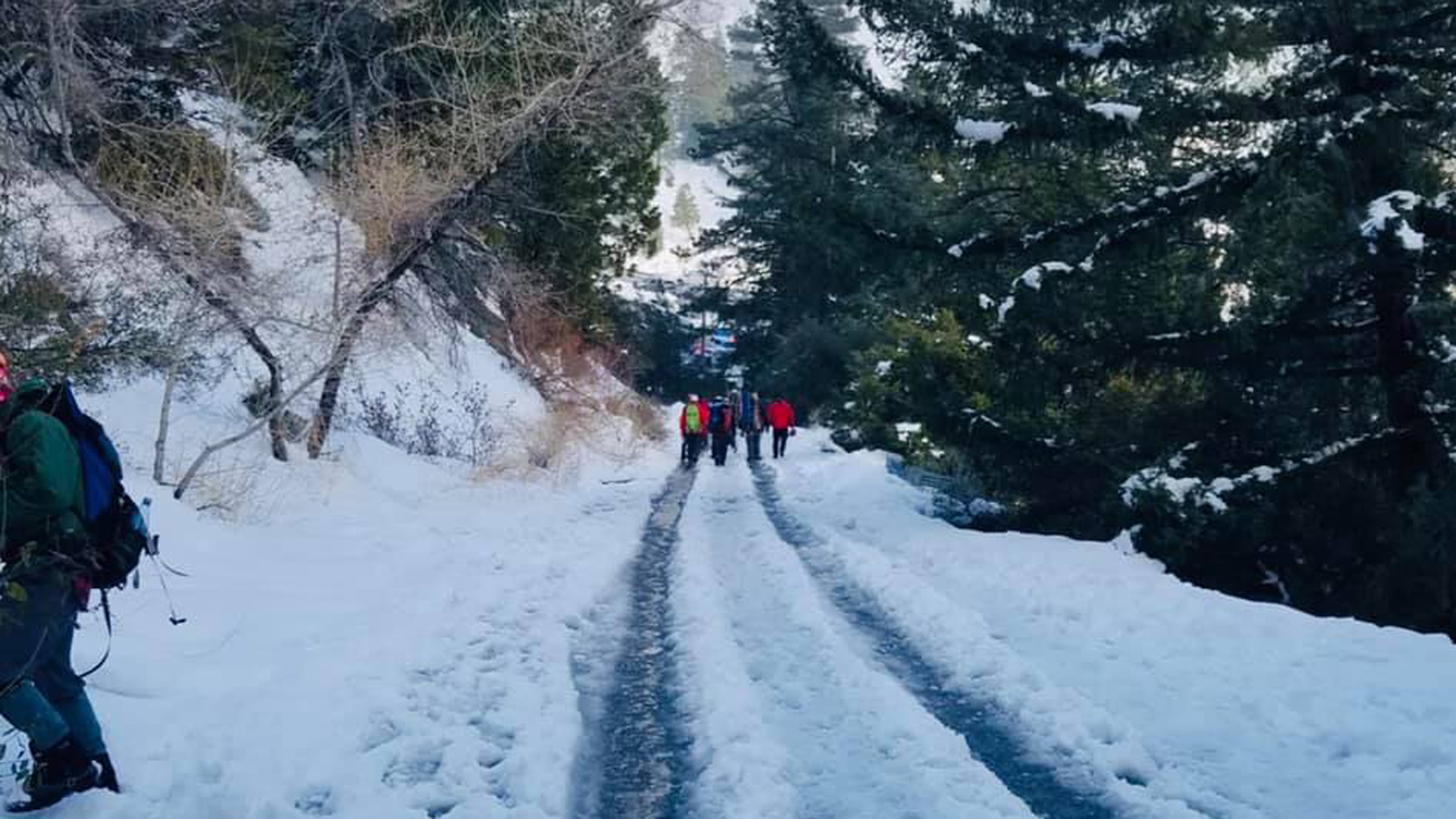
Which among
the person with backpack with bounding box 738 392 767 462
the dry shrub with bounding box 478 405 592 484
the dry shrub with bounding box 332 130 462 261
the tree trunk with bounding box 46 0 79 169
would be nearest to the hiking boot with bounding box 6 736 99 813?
the tree trunk with bounding box 46 0 79 169

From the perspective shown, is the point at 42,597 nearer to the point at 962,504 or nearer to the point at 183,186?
the point at 183,186

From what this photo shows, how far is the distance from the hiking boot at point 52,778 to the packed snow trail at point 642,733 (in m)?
2.17

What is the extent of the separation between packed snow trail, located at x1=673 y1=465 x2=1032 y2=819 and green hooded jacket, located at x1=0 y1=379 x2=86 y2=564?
308cm

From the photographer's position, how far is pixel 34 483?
435 centimetres

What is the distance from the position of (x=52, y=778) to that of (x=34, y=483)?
1263mm

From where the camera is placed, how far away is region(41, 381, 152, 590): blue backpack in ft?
15.2

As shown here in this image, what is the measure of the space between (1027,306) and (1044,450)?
117 inches

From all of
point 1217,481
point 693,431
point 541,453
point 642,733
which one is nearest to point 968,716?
point 642,733

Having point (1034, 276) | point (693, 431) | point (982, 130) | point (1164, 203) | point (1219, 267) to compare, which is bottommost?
point (693, 431)

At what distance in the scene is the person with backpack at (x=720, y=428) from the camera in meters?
25.8

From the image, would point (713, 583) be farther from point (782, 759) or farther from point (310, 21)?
point (310, 21)

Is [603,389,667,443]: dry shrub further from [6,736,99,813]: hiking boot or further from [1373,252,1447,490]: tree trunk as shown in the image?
[6,736,99,813]: hiking boot

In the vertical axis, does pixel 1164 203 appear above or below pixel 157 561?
above

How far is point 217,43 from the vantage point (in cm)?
Answer: 1722
